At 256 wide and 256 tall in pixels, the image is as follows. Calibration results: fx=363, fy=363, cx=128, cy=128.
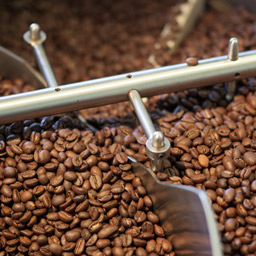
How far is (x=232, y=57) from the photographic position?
1241mm

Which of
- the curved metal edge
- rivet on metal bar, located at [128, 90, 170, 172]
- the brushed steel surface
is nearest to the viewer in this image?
the brushed steel surface

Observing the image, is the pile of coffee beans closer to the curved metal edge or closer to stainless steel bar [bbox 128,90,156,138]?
stainless steel bar [bbox 128,90,156,138]

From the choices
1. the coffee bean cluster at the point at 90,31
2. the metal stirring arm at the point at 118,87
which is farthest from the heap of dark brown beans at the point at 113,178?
the coffee bean cluster at the point at 90,31

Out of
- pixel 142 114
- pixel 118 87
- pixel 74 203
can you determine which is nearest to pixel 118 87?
pixel 118 87

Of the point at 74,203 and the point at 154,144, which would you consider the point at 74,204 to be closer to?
the point at 74,203

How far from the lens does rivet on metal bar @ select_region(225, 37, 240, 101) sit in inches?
47.8

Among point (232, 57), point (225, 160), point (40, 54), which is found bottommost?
point (225, 160)

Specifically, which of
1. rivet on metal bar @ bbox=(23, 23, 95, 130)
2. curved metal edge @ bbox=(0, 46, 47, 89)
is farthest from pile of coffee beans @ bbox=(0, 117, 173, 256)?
curved metal edge @ bbox=(0, 46, 47, 89)

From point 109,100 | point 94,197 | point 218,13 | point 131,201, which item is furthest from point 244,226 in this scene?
point 218,13

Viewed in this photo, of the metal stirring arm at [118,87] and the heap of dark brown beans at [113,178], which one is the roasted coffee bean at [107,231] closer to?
the heap of dark brown beans at [113,178]

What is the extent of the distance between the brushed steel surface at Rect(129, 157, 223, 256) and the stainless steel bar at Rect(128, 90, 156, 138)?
12cm

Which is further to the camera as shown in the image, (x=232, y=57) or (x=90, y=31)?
(x=90, y=31)

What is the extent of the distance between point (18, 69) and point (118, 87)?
1.94ft

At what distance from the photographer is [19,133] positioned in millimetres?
1248
